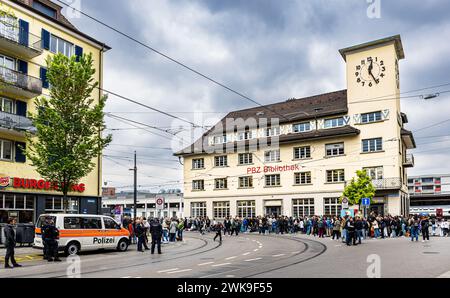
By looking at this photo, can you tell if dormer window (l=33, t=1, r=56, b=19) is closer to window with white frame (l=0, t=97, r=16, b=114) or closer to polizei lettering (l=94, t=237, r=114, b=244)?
window with white frame (l=0, t=97, r=16, b=114)

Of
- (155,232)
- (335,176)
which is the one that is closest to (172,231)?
(155,232)

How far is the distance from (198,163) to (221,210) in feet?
23.5

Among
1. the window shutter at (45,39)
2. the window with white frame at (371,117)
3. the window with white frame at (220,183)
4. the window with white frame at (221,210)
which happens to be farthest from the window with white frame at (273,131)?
the window shutter at (45,39)

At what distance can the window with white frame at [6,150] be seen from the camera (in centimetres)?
2906

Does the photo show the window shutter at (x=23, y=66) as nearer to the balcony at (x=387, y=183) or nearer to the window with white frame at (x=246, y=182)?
the window with white frame at (x=246, y=182)

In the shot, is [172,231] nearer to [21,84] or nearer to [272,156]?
[21,84]

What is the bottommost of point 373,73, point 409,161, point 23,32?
point 409,161

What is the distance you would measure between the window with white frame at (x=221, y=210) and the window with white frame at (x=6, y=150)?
30934 mm

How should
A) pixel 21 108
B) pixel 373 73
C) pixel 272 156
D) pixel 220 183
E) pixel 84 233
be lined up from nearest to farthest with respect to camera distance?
pixel 84 233
pixel 21 108
pixel 373 73
pixel 272 156
pixel 220 183

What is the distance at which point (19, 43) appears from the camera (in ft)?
95.0

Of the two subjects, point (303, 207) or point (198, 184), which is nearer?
point (303, 207)

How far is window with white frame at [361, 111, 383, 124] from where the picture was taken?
1820 inches
